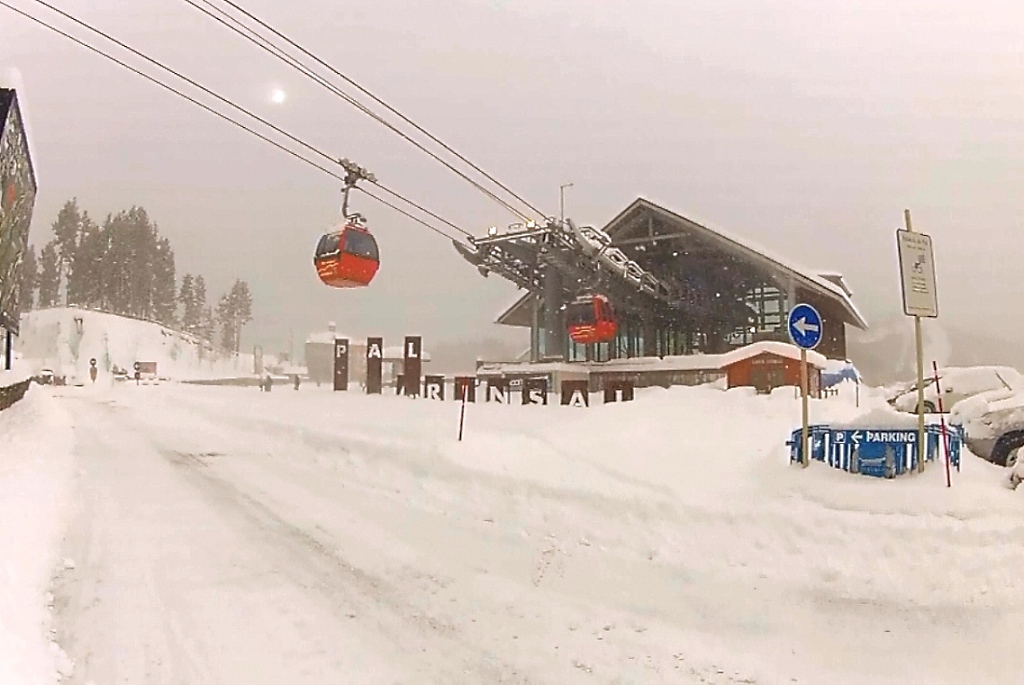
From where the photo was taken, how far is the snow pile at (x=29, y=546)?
14.0 feet

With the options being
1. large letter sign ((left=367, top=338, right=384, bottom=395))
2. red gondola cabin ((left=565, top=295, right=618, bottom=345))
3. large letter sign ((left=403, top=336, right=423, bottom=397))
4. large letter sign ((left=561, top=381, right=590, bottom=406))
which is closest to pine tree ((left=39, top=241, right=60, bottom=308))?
large letter sign ((left=367, top=338, right=384, bottom=395))

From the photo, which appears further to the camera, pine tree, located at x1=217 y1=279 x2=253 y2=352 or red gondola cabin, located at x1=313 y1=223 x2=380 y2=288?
pine tree, located at x1=217 y1=279 x2=253 y2=352

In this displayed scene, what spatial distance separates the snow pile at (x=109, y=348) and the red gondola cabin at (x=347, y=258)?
36610mm

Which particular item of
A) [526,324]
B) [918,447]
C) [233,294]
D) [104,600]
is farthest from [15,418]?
[233,294]

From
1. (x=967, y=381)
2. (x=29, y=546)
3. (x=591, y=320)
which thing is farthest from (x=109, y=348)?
(x=967, y=381)

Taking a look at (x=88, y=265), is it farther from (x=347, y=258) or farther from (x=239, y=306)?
(x=347, y=258)

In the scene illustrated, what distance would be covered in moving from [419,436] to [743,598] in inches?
340

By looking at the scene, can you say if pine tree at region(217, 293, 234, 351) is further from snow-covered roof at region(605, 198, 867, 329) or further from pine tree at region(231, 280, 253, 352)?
snow-covered roof at region(605, 198, 867, 329)

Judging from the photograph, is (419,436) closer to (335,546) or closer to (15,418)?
(335,546)

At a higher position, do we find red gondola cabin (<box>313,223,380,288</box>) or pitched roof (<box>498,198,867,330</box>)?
pitched roof (<box>498,198,867,330</box>)

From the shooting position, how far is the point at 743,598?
5812mm

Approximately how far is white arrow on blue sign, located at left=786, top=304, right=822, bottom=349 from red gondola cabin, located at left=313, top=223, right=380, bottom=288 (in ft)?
36.7

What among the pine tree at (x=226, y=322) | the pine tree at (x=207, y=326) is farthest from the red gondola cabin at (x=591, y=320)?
the pine tree at (x=207, y=326)

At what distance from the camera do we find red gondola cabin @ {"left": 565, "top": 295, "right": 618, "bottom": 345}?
2752 centimetres
